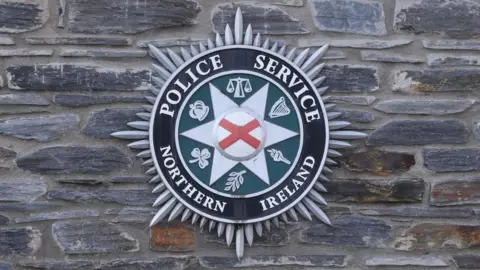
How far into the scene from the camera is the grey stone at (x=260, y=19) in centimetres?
312

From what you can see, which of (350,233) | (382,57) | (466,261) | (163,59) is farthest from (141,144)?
(466,261)

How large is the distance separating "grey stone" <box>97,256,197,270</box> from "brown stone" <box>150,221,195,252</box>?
39 mm

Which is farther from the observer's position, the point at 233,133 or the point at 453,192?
the point at 453,192

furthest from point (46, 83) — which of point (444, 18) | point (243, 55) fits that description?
point (444, 18)

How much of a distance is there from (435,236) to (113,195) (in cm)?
129

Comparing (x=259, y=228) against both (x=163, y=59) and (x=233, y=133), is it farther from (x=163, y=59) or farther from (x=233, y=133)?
(x=163, y=59)

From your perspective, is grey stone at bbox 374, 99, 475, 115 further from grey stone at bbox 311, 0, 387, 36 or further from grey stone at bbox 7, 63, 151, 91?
grey stone at bbox 7, 63, 151, 91

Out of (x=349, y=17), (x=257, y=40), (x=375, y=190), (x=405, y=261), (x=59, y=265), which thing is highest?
(x=349, y=17)

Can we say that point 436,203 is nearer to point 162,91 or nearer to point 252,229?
point 252,229

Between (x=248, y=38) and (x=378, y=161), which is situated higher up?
(x=248, y=38)

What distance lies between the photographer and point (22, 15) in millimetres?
3076

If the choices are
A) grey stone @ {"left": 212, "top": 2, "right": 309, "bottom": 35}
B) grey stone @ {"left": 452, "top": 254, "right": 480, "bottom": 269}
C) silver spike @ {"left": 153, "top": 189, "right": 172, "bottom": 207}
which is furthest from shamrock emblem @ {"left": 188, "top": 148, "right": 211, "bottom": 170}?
grey stone @ {"left": 452, "top": 254, "right": 480, "bottom": 269}

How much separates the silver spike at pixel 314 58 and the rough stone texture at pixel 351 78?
6cm

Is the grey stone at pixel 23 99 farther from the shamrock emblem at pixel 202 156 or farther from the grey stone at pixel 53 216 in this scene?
the shamrock emblem at pixel 202 156
